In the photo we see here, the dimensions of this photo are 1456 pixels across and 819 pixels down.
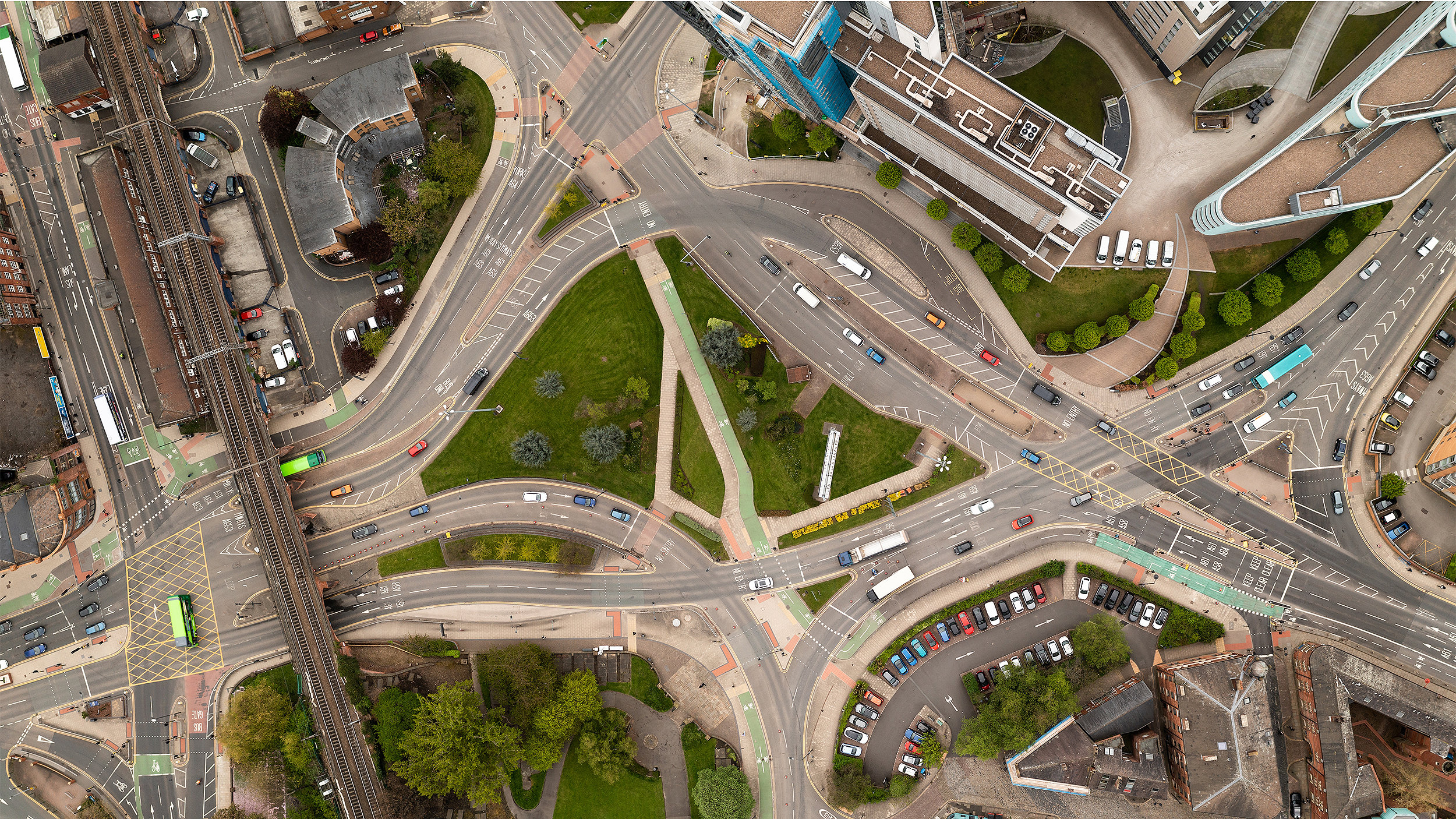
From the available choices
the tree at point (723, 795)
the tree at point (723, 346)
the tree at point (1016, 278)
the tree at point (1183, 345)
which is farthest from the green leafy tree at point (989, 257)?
the tree at point (723, 795)

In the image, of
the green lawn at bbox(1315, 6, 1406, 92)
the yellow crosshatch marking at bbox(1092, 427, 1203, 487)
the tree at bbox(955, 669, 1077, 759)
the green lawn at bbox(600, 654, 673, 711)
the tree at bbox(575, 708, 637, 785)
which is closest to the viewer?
the green lawn at bbox(1315, 6, 1406, 92)

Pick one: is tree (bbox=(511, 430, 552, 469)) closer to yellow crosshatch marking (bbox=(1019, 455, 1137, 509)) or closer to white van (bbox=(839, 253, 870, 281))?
white van (bbox=(839, 253, 870, 281))

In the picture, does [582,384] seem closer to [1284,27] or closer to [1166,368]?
[1166,368]

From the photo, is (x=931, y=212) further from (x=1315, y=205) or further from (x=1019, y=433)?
(x=1315, y=205)

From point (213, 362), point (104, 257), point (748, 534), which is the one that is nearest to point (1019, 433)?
point (748, 534)

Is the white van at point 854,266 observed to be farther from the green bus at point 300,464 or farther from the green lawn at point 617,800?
the green bus at point 300,464

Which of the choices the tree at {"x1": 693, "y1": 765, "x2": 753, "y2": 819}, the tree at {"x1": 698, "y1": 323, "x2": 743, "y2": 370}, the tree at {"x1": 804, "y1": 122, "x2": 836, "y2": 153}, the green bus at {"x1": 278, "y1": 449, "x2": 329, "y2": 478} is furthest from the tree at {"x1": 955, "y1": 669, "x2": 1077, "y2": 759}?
the green bus at {"x1": 278, "y1": 449, "x2": 329, "y2": 478}
